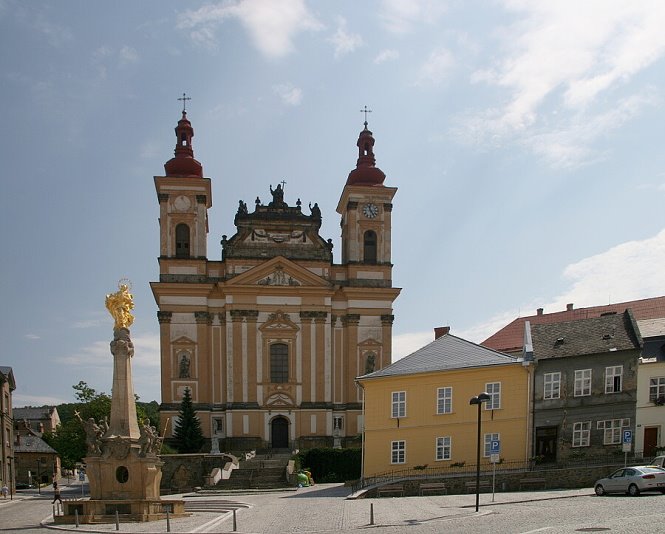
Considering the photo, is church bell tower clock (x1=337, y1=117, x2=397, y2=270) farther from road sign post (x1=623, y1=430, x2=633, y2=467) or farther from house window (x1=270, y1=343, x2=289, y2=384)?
road sign post (x1=623, y1=430, x2=633, y2=467)

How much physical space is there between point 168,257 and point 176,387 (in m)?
8.91

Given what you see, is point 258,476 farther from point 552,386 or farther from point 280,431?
point 552,386

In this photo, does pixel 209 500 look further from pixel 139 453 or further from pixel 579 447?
pixel 579 447

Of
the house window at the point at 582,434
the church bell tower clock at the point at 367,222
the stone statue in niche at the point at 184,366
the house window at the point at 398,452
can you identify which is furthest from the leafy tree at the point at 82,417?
the house window at the point at 582,434

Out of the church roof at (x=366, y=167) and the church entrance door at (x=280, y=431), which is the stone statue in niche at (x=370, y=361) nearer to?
the church entrance door at (x=280, y=431)

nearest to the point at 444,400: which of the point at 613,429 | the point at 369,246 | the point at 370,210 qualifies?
the point at 613,429

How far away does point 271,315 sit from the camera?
56719mm

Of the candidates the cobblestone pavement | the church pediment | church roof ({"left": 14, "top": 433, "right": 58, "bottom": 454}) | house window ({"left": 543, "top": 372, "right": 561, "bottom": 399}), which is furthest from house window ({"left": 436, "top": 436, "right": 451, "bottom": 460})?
church roof ({"left": 14, "top": 433, "right": 58, "bottom": 454})

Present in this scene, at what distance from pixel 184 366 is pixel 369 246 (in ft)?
51.3

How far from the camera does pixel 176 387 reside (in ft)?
181

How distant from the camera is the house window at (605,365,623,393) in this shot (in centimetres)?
3209

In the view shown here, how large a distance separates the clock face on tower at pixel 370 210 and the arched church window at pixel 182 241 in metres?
12.8

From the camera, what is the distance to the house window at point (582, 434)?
32.4 metres

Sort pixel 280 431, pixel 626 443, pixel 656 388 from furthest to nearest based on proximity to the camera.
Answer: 1. pixel 280 431
2. pixel 656 388
3. pixel 626 443
